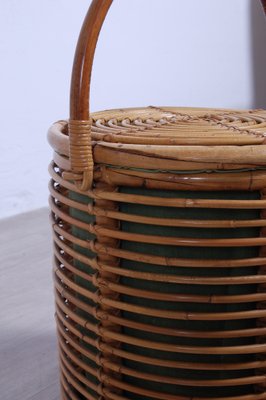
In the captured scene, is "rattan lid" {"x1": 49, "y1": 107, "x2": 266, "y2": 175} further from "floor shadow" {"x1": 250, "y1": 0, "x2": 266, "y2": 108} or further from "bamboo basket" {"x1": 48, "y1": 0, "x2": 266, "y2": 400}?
"floor shadow" {"x1": 250, "y1": 0, "x2": 266, "y2": 108}

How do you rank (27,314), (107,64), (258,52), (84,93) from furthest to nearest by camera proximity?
1. (258,52)
2. (107,64)
3. (27,314)
4. (84,93)

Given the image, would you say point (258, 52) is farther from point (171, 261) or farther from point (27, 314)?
point (171, 261)

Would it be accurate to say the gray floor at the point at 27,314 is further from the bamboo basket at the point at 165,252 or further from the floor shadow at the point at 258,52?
the floor shadow at the point at 258,52

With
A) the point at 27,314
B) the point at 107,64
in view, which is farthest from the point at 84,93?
the point at 107,64

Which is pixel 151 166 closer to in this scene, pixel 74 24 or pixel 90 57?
pixel 90 57

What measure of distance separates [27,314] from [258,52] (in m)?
2.65

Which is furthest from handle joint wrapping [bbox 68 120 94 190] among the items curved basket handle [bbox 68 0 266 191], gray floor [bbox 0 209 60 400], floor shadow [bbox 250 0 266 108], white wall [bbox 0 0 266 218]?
floor shadow [bbox 250 0 266 108]

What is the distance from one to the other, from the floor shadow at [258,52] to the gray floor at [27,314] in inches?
81.1

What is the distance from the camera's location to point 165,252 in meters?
0.59

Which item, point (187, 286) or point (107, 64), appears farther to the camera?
point (107, 64)

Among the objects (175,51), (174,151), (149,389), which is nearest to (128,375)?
(149,389)

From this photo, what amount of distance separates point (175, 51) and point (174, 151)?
2.14 metres

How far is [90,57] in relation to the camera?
556 mm

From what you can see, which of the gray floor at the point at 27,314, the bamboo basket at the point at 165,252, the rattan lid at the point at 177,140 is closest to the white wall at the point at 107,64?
the gray floor at the point at 27,314
